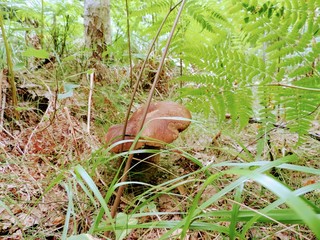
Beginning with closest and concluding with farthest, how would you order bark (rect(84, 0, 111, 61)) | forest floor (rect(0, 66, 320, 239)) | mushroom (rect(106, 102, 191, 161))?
forest floor (rect(0, 66, 320, 239)), mushroom (rect(106, 102, 191, 161)), bark (rect(84, 0, 111, 61))

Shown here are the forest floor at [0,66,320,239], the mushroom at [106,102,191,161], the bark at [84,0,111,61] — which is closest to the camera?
the forest floor at [0,66,320,239]

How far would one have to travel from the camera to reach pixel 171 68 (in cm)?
281

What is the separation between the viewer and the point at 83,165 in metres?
1.47

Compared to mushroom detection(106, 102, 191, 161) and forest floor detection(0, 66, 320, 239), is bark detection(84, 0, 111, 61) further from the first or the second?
mushroom detection(106, 102, 191, 161)

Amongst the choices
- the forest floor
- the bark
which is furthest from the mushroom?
the bark

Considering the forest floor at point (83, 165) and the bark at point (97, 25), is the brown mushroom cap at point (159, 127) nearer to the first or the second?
the forest floor at point (83, 165)

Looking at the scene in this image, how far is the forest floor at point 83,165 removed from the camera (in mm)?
1138

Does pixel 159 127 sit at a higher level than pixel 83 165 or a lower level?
higher

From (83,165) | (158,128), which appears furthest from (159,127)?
(83,165)

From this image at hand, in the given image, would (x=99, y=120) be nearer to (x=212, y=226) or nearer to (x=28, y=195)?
(x=28, y=195)

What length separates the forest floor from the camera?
3.73 feet

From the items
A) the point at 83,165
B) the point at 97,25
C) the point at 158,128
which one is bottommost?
the point at 83,165

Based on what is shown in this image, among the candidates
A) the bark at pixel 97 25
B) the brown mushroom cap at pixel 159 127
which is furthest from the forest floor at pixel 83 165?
Answer: the bark at pixel 97 25

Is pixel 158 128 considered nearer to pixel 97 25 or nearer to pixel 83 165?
pixel 83 165
